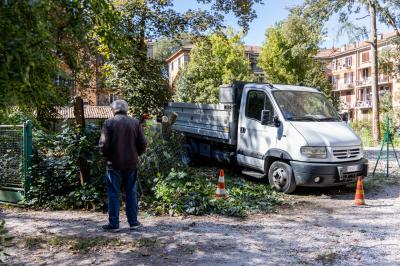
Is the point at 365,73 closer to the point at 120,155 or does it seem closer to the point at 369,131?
the point at 369,131

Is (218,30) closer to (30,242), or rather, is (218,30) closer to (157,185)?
(157,185)

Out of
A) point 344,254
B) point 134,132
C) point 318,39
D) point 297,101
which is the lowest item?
point 344,254

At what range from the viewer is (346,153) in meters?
8.37

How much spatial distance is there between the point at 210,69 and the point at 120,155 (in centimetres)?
3415

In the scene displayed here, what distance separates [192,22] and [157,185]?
28.7 ft

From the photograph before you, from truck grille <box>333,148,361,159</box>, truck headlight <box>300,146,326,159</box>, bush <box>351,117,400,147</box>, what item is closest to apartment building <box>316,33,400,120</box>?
bush <box>351,117,400,147</box>

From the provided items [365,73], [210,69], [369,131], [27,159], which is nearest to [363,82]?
[365,73]

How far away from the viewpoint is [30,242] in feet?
17.6

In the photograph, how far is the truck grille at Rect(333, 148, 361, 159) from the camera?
27.0 feet

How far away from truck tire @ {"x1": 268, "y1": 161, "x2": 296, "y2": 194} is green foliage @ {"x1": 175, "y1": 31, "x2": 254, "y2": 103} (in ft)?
96.0

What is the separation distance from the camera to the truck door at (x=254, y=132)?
358 inches

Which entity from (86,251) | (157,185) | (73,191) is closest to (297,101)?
(157,185)

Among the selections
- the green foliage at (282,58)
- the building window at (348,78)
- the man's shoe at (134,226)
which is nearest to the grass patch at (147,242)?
the man's shoe at (134,226)

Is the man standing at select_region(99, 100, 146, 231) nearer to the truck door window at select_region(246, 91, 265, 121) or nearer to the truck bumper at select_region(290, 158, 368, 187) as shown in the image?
the truck bumper at select_region(290, 158, 368, 187)
